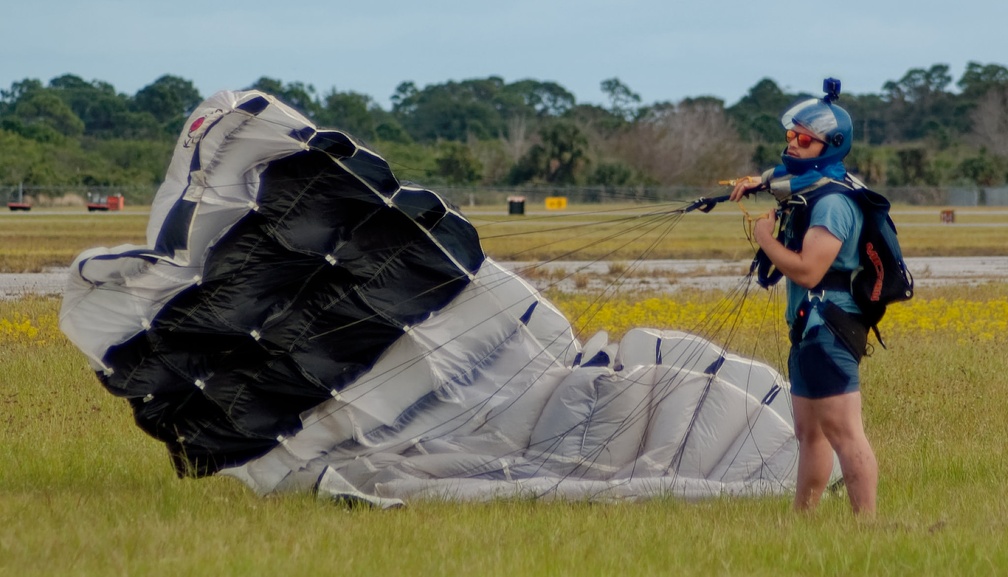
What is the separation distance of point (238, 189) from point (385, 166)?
0.69 m

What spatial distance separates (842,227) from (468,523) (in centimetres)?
170

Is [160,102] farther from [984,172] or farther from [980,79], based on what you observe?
[980,79]

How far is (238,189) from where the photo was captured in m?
5.37

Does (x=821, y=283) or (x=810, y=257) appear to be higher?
(x=810, y=257)

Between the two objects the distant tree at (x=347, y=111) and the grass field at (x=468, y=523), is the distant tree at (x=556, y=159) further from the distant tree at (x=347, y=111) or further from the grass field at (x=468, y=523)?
the grass field at (x=468, y=523)

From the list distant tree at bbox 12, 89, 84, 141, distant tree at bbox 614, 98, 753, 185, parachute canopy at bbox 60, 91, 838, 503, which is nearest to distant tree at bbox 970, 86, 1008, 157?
distant tree at bbox 614, 98, 753, 185

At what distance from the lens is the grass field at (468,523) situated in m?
3.96

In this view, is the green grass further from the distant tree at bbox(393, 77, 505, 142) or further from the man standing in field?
the distant tree at bbox(393, 77, 505, 142)

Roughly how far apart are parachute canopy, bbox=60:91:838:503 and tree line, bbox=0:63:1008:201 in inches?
1251

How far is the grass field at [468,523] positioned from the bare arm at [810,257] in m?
0.89

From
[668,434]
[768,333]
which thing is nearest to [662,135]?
[768,333]

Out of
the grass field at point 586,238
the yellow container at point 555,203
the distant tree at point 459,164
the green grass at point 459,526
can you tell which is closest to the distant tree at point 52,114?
the distant tree at point 459,164

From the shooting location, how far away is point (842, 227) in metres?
4.53

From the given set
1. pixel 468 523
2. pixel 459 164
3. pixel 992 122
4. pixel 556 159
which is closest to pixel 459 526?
pixel 468 523
